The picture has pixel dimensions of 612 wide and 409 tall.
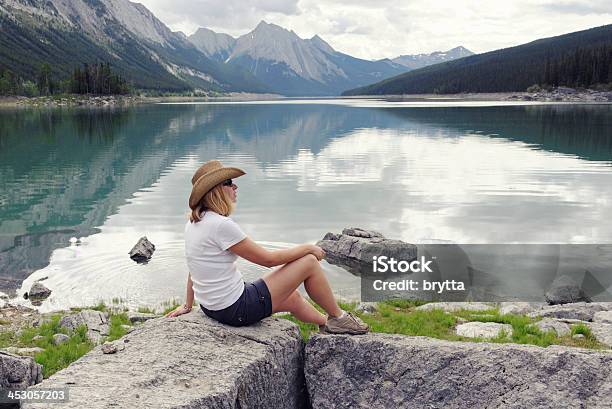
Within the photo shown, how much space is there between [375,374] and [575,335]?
198 inches

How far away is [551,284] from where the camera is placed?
16125 millimetres

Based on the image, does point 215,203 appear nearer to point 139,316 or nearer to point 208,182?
point 208,182

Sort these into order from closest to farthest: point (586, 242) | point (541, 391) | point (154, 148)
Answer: point (541, 391), point (586, 242), point (154, 148)

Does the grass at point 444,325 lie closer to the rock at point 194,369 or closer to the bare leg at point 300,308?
the bare leg at point 300,308

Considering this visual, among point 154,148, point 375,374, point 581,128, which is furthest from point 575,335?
point 581,128

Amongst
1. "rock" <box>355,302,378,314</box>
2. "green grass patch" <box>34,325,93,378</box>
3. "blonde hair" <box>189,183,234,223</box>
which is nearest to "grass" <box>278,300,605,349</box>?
"rock" <box>355,302,378,314</box>

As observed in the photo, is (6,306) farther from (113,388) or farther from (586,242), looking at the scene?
(586,242)

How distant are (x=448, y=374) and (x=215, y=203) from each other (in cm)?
366

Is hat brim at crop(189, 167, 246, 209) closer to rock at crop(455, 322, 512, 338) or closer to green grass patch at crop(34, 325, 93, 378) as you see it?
green grass patch at crop(34, 325, 93, 378)

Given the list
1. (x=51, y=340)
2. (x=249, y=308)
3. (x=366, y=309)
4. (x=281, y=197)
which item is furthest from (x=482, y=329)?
(x=281, y=197)

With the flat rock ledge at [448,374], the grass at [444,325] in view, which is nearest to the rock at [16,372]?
the flat rock ledge at [448,374]

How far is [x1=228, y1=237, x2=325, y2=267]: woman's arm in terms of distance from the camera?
22.6 ft

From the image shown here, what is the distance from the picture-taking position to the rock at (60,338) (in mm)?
10211

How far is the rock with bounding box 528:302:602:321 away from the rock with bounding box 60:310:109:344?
29.9 ft
